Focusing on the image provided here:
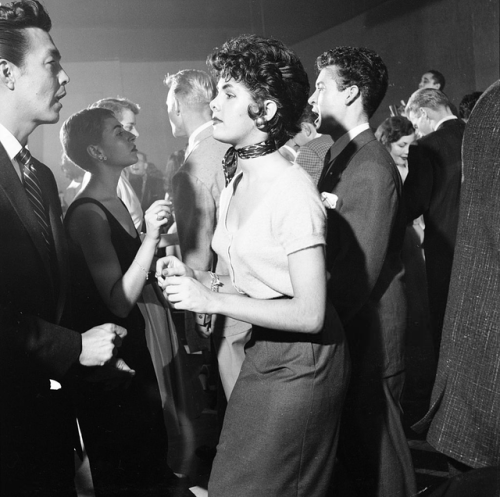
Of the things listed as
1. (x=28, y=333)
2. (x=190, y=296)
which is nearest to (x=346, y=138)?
(x=190, y=296)

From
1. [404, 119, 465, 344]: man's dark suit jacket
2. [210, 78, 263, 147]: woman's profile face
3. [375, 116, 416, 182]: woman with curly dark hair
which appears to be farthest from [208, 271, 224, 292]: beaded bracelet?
[404, 119, 465, 344]: man's dark suit jacket

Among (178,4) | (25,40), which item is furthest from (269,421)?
(178,4)

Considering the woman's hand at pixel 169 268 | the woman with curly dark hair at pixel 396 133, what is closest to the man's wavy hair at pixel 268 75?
the woman's hand at pixel 169 268

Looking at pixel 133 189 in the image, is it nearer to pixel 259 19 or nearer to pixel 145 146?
pixel 145 146

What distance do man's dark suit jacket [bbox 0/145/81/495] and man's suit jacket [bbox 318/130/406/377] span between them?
0.92 m

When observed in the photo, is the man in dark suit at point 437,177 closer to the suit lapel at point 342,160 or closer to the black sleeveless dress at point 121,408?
the suit lapel at point 342,160

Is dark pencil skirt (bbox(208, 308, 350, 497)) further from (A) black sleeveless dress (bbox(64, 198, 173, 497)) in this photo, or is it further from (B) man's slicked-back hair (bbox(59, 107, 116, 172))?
(B) man's slicked-back hair (bbox(59, 107, 116, 172))

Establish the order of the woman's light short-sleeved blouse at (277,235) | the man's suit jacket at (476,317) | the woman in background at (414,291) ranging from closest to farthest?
the man's suit jacket at (476,317) → the woman's light short-sleeved blouse at (277,235) → the woman in background at (414,291)

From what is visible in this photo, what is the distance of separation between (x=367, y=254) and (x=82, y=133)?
102 cm

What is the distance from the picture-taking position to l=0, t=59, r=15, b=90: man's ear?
69.9 inches

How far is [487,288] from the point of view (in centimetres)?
129

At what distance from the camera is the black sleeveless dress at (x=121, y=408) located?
2.07 meters

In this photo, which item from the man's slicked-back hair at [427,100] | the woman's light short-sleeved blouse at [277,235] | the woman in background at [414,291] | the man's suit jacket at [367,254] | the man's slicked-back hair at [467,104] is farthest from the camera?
the man's slicked-back hair at [467,104]

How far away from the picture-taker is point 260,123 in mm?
1807
